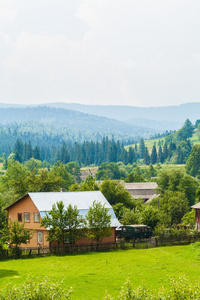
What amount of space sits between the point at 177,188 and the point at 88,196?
55.1 metres

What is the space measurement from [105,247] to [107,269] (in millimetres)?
12869

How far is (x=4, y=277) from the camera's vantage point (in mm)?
36500

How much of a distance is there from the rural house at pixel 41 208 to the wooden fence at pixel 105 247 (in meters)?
2.22

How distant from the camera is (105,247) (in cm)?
5297

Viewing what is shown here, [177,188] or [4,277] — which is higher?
[177,188]

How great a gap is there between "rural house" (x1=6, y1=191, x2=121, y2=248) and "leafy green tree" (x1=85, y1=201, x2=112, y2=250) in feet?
4.93

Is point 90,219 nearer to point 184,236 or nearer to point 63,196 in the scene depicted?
point 63,196

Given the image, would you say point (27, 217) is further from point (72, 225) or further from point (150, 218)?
point (150, 218)

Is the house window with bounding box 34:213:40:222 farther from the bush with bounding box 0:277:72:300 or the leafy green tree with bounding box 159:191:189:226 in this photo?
the bush with bounding box 0:277:72:300

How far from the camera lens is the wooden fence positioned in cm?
4825

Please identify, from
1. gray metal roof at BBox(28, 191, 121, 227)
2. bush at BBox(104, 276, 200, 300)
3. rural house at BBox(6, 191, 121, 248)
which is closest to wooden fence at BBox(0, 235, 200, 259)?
rural house at BBox(6, 191, 121, 248)

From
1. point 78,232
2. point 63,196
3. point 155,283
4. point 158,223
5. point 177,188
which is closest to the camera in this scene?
point 155,283

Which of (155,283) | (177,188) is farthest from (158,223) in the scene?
(177,188)

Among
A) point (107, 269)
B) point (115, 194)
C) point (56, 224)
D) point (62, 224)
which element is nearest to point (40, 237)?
point (56, 224)
